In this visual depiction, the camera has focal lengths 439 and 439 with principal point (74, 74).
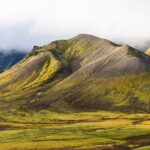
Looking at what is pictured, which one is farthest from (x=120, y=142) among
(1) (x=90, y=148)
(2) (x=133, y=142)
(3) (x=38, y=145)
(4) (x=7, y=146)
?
(4) (x=7, y=146)

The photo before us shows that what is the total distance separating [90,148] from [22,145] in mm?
30584

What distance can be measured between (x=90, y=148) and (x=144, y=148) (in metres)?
23.0

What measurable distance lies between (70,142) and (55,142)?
692 cm

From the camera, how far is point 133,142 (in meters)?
197

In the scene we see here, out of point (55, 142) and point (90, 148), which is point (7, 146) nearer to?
point (55, 142)

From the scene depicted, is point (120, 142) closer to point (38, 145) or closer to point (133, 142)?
point (133, 142)

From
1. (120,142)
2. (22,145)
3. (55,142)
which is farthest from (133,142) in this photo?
(22,145)

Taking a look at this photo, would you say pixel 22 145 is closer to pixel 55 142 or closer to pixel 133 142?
pixel 55 142

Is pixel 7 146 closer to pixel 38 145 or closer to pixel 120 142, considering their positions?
pixel 38 145

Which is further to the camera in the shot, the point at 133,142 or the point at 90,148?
the point at 133,142

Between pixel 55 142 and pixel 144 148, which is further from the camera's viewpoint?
pixel 55 142

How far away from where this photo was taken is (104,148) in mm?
181375

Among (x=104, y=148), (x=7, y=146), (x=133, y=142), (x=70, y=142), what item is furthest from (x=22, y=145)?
(x=133, y=142)

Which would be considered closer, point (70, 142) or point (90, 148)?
point (90, 148)
